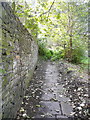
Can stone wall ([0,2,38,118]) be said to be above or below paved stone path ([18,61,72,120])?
above

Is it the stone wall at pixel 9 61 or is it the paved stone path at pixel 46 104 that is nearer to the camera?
the stone wall at pixel 9 61

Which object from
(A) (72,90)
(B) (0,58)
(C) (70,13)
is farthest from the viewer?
(C) (70,13)

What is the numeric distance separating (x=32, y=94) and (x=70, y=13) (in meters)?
6.66

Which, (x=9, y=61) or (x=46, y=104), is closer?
(x=9, y=61)

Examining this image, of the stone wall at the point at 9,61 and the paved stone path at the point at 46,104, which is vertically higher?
the stone wall at the point at 9,61

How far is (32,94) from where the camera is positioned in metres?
3.32

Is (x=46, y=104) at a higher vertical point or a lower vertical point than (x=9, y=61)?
lower

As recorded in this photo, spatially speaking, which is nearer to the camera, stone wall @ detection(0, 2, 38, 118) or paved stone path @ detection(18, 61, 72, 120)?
stone wall @ detection(0, 2, 38, 118)

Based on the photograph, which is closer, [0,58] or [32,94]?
[0,58]

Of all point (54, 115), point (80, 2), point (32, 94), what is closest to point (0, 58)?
point (54, 115)

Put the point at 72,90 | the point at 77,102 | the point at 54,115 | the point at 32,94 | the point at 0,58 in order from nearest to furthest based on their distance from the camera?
the point at 0,58 < the point at 54,115 < the point at 77,102 < the point at 32,94 < the point at 72,90

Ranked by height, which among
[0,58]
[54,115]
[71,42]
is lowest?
[54,115]

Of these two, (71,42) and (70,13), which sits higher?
(70,13)

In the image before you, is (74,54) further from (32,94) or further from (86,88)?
(32,94)
